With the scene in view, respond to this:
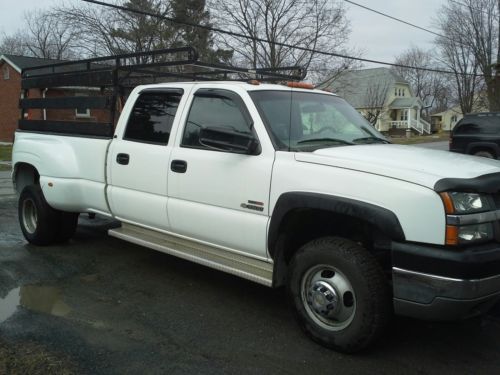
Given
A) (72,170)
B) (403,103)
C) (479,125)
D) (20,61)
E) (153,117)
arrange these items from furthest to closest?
(403,103)
(20,61)
(479,125)
(72,170)
(153,117)

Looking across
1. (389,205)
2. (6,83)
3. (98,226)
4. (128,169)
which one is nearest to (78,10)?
(6,83)

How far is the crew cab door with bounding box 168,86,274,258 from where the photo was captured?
157 inches

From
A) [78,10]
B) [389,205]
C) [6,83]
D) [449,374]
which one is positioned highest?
[78,10]

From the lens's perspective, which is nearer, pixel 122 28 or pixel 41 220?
pixel 41 220

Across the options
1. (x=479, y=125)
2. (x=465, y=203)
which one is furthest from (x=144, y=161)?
(x=479, y=125)

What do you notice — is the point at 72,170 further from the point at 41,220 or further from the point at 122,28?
the point at 122,28

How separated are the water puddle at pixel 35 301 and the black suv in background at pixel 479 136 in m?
13.0

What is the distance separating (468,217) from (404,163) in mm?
573

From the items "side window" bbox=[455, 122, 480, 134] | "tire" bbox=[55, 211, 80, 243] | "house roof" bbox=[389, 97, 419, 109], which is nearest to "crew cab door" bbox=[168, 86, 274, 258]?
"tire" bbox=[55, 211, 80, 243]

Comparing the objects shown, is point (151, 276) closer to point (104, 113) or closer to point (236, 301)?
point (236, 301)

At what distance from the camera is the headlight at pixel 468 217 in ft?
10.2

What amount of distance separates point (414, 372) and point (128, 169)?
312cm

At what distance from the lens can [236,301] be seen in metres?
4.67

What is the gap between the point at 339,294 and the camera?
11.8ft
